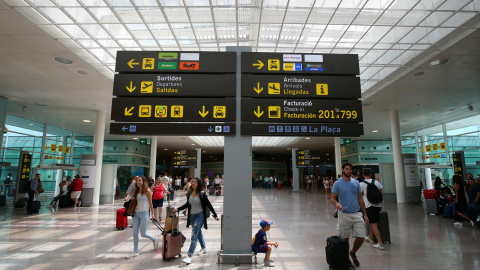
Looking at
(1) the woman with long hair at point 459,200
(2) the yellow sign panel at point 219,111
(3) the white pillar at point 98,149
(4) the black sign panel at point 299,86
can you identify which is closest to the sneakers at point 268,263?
(2) the yellow sign panel at point 219,111

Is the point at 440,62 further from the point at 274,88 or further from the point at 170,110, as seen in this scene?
the point at 170,110

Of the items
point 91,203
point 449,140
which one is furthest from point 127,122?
point 449,140

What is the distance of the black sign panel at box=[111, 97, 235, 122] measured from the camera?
5539 millimetres

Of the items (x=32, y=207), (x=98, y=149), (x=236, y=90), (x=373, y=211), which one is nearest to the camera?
(x=236, y=90)

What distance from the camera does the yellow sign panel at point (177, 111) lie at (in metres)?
5.57

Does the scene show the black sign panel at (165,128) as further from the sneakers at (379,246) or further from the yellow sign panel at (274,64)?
the sneakers at (379,246)

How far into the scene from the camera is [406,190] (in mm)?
18844

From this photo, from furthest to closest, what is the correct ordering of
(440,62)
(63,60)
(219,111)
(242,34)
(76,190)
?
(76,190) → (440,62) → (63,60) → (242,34) → (219,111)

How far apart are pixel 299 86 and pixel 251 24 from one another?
5.12m

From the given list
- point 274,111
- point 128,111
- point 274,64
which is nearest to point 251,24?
point 274,64

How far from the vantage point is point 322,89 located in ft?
19.2

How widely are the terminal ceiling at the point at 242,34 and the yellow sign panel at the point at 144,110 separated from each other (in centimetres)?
470

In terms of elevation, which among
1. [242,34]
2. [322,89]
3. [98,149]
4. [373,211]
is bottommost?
[373,211]

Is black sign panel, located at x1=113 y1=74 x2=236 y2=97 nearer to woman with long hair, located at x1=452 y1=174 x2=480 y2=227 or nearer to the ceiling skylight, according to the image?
the ceiling skylight
